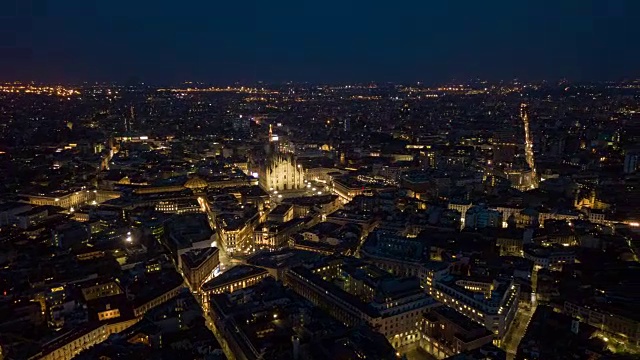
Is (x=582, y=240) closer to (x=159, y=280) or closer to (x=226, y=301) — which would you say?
(x=226, y=301)

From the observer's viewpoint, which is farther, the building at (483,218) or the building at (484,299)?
the building at (483,218)

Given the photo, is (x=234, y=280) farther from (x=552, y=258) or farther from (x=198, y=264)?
(x=552, y=258)

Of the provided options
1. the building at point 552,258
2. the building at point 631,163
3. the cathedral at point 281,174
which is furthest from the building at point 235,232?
the building at point 631,163

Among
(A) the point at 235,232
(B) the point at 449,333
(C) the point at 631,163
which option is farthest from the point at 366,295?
(C) the point at 631,163

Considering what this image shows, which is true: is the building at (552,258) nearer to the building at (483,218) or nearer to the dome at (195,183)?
the building at (483,218)

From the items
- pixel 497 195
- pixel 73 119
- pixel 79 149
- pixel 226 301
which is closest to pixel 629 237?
pixel 497 195

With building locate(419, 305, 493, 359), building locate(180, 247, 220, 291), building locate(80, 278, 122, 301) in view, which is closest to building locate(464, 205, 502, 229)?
building locate(419, 305, 493, 359)

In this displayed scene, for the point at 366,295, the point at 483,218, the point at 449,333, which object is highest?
the point at 483,218

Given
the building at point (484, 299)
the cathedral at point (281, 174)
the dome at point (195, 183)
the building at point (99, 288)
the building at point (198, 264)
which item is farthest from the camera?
the cathedral at point (281, 174)
